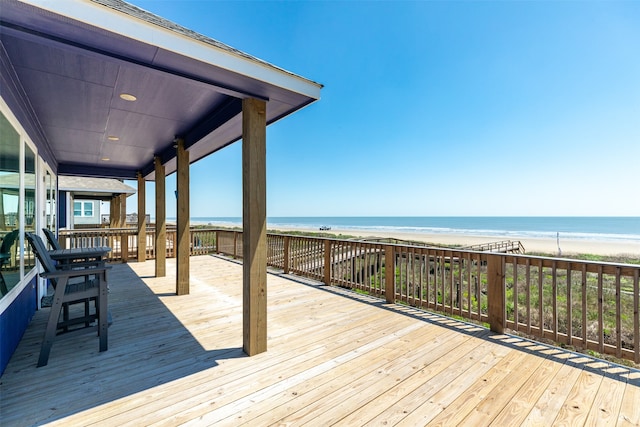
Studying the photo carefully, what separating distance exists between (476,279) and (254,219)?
2.87 meters

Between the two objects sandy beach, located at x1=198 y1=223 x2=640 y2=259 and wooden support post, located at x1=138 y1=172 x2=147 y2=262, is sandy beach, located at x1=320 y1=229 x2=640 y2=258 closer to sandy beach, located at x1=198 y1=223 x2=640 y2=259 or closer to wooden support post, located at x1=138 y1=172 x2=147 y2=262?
sandy beach, located at x1=198 y1=223 x2=640 y2=259

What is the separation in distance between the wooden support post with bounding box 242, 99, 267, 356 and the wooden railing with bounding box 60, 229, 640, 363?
7.34ft

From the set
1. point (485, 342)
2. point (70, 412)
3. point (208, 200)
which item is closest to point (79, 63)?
point (70, 412)

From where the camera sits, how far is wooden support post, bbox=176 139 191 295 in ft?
15.1

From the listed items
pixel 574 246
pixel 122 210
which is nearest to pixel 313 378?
pixel 122 210

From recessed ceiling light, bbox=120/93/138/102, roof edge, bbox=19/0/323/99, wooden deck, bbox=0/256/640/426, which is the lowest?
wooden deck, bbox=0/256/640/426

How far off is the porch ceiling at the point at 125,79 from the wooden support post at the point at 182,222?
30 centimetres

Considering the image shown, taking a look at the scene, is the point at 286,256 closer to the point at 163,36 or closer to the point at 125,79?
the point at 125,79

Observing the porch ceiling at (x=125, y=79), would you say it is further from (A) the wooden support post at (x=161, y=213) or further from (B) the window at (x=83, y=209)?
(B) the window at (x=83, y=209)

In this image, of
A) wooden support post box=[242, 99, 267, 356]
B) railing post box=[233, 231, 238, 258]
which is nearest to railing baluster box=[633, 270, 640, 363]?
wooden support post box=[242, 99, 267, 356]

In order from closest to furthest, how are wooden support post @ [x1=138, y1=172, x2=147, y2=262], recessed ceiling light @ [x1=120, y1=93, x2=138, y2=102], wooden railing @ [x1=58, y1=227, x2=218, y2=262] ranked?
recessed ceiling light @ [x1=120, y1=93, x2=138, y2=102] < wooden support post @ [x1=138, y1=172, x2=147, y2=262] < wooden railing @ [x1=58, y1=227, x2=218, y2=262]

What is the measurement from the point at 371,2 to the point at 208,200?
7002cm

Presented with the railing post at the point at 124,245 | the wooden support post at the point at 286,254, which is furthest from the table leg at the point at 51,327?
the railing post at the point at 124,245

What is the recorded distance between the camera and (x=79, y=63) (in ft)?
7.59
